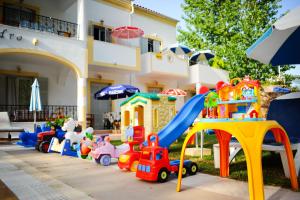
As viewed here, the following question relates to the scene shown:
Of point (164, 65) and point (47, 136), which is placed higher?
point (164, 65)

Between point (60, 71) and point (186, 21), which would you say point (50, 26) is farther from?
point (186, 21)

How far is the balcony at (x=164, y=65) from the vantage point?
58.5ft

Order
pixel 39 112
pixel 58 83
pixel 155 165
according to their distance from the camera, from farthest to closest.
A: pixel 58 83
pixel 39 112
pixel 155 165

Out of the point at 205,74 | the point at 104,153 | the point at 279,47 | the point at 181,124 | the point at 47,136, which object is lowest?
the point at 104,153

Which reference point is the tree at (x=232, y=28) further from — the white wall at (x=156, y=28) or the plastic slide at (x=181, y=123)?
the plastic slide at (x=181, y=123)

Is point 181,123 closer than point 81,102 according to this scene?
Yes

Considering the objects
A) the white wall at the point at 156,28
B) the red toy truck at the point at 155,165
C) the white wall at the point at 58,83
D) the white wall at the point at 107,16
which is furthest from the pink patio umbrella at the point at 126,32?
the red toy truck at the point at 155,165

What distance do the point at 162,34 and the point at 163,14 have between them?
153cm

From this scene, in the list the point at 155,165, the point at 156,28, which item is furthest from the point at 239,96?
the point at 156,28

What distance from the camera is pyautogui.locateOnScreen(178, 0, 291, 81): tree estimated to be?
67.3 feet

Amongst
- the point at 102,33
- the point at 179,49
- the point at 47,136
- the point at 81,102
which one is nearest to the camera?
the point at 47,136

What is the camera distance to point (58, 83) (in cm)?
1558

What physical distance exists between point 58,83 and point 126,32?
5120 millimetres

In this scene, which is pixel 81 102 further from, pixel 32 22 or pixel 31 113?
pixel 32 22
